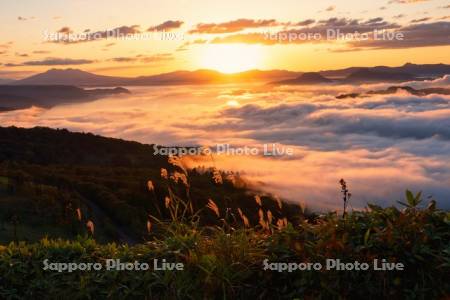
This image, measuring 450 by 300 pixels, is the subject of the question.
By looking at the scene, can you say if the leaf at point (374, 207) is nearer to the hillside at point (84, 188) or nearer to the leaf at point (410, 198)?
the leaf at point (410, 198)

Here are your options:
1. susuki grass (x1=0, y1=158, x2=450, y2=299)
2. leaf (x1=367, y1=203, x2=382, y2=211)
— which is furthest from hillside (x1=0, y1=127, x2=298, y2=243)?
leaf (x1=367, y1=203, x2=382, y2=211)

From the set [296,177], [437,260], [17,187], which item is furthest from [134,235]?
[296,177]

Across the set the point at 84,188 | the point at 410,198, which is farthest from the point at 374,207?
the point at 84,188

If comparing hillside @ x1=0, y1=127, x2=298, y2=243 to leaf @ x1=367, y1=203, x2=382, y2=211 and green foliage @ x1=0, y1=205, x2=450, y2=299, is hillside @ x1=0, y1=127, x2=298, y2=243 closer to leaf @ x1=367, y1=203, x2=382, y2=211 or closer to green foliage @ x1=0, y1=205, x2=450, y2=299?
green foliage @ x1=0, y1=205, x2=450, y2=299

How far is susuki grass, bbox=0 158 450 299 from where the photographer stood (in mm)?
6133

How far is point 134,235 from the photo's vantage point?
119 ft

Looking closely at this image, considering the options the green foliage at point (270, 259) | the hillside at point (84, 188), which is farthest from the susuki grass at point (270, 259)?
the hillside at point (84, 188)

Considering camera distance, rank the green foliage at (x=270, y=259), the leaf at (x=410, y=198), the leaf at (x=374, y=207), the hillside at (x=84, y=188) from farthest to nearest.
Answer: the hillside at (x=84, y=188)
the leaf at (x=374, y=207)
the leaf at (x=410, y=198)
the green foliage at (x=270, y=259)

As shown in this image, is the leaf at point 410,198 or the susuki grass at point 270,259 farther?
the leaf at point 410,198

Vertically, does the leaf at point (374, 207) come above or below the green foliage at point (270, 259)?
above

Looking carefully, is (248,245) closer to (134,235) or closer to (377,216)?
(377,216)

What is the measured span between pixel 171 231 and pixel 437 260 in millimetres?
3158

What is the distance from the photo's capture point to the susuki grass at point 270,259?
6.13m

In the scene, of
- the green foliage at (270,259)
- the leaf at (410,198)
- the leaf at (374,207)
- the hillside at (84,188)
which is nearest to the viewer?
the green foliage at (270,259)
